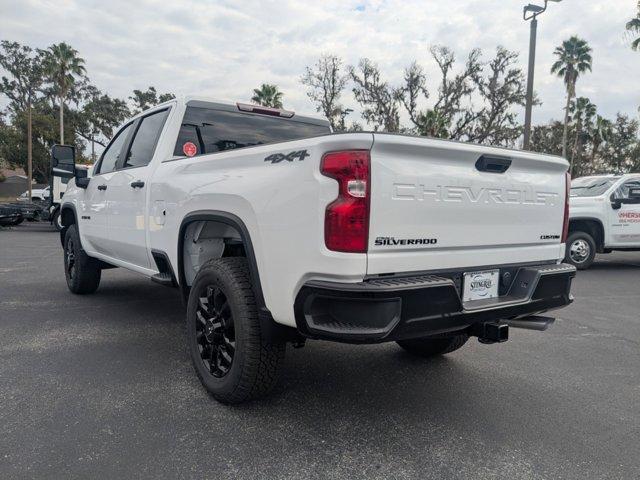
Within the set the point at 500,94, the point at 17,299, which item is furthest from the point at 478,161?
the point at 500,94

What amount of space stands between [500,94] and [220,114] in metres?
31.5

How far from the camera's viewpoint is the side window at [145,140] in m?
4.14

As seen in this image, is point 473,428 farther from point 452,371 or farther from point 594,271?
point 594,271

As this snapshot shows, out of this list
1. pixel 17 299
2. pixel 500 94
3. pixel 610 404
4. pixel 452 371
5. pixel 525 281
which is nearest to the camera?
pixel 525 281

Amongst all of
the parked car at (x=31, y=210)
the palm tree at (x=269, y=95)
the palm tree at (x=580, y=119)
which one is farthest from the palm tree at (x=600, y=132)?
the parked car at (x=31, y=210)

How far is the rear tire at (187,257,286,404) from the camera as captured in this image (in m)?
2.64

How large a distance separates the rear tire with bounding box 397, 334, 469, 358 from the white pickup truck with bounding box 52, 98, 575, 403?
0.02m

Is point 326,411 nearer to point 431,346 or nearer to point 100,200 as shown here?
point 431,346

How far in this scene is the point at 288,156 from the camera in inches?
95.0

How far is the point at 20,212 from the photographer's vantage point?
1731cm

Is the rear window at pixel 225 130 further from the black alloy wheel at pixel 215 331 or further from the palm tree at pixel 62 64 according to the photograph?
the palm tree at pixel 62 64

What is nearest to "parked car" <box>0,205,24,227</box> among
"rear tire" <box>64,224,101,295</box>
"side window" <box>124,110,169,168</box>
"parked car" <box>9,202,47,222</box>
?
"parked car" <box>9,202,47,222</box>

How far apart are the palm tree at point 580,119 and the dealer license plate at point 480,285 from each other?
46.0m

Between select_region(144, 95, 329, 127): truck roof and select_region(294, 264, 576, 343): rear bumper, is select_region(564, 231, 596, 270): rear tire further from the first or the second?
select_region(294, 264, 576, 343): rear bumper
